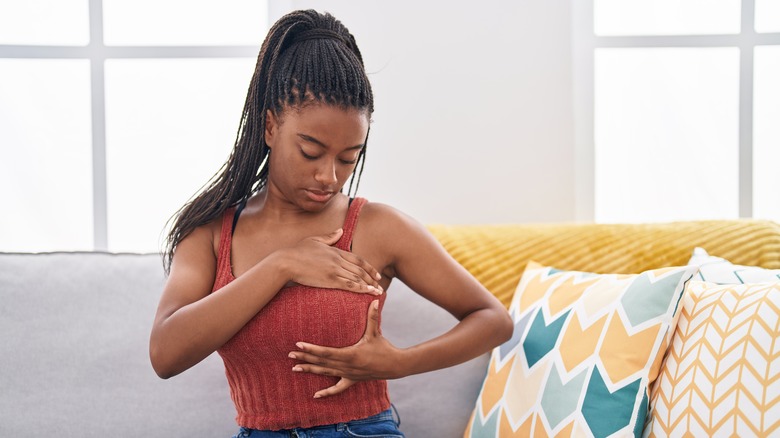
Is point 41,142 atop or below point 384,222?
atop

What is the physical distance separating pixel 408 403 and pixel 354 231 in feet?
1.55

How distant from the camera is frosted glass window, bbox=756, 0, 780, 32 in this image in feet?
7.77

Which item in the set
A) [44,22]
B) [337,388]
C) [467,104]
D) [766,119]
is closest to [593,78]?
[467,104]

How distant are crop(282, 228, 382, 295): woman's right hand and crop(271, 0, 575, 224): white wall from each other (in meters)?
0.85

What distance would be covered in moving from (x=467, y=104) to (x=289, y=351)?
1.11 m

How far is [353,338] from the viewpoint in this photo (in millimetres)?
1331

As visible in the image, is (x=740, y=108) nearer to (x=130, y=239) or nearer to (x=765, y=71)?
(x=765, y=71)

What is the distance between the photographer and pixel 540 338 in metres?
1.50

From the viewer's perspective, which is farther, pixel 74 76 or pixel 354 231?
pixel 74 76

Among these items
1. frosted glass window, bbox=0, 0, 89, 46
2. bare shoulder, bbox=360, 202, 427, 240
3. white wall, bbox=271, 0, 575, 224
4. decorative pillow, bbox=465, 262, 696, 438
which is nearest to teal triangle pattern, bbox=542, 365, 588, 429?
decorative pillow, bbox=465, 262, 696, 438

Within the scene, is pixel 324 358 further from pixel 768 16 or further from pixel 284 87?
pixel 768 16

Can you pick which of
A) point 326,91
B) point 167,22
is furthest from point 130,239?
point 326,91

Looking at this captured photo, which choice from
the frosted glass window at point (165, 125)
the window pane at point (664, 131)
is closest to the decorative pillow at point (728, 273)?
the window pane at point (664, 131)

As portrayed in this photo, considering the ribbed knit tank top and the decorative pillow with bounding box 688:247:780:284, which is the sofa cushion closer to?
the ribbed knit tank top
